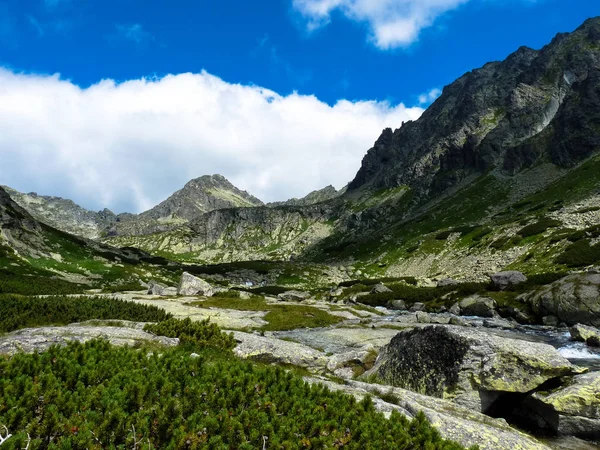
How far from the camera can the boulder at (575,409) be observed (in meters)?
11.7

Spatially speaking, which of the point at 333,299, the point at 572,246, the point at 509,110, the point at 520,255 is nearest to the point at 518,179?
the point at 509,110

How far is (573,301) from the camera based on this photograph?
111ft

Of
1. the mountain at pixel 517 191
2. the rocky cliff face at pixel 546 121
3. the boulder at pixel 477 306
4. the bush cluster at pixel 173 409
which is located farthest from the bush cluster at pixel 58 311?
the rocky cliff face at pixel 546 121

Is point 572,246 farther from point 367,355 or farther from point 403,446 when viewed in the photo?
point 403,446

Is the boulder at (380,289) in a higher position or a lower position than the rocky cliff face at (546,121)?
lower

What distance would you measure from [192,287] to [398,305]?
112 feet

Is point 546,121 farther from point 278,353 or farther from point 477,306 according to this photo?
point 278,353

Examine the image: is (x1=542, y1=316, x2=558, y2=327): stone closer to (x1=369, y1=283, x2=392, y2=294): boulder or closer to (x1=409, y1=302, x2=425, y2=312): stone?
(x1=409, y1=302, x2=425, y2=312): stone

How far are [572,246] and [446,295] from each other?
23.8 meters

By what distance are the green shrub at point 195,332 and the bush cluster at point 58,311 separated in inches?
276

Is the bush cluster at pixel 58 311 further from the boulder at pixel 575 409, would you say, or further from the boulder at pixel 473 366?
the boulder at pixel 575 409

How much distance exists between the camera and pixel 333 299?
74188 millimetres

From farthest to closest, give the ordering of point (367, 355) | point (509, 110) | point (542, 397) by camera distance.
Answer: point (509, 110)
point (367, 355)
point (542, 397)

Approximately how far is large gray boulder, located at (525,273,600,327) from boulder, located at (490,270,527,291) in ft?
37.7
